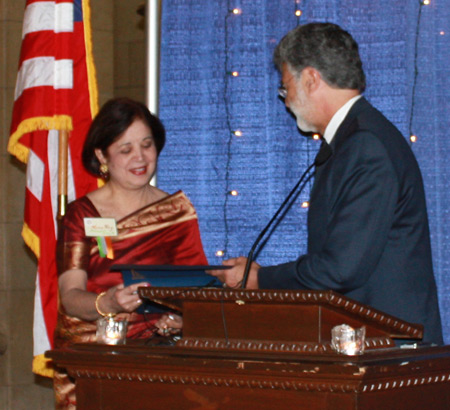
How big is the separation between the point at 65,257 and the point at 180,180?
0.65 metres

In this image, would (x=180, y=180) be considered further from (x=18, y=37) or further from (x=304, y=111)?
(x=18, y=37)

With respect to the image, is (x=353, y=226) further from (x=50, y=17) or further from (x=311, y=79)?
(x=50, y=17)

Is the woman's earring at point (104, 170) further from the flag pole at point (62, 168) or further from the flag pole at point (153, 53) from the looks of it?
the flag pole at point (62, 168)

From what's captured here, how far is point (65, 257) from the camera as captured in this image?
117 inches

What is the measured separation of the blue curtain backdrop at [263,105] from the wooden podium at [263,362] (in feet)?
4.11

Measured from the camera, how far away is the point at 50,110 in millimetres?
3699

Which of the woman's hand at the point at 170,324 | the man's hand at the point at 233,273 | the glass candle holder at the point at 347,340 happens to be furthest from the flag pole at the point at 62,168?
the glass candle holder at the point at 347,340

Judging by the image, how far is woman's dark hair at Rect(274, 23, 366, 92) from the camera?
2461mm

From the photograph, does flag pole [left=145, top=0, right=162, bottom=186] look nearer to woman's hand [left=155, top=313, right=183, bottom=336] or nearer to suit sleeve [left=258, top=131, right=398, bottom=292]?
Answer: woman's hand [left=155, top=313, right=183, bottom=336]

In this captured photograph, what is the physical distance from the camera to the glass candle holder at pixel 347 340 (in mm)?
1818

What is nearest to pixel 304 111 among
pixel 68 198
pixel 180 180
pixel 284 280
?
pixel 284 280

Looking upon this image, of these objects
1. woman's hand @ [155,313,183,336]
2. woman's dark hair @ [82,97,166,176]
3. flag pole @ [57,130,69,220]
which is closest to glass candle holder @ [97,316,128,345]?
woman's hand @ [155,313,183,336]

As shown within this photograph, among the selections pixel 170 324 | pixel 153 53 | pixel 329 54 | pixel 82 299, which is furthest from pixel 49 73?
pixel 329 54

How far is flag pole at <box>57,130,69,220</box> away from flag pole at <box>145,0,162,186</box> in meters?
0.40
